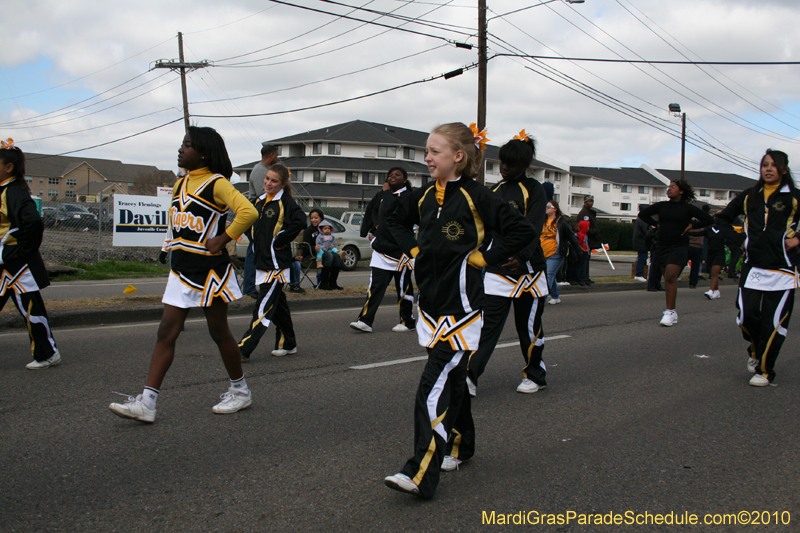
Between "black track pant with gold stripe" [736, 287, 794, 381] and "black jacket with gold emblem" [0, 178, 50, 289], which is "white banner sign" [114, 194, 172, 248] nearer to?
"black jacket with gold emblem" [0, 178, 50, 289]

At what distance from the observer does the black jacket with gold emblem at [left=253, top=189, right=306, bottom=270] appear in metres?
6.05

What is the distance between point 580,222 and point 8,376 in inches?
506

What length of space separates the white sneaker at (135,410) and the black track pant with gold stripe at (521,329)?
7.11 ft

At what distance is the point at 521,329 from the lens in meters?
5.23

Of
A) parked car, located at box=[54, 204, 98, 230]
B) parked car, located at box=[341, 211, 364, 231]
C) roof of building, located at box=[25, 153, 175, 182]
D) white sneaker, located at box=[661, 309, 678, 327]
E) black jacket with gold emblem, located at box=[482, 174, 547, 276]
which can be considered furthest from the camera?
roof of building, located at box=[25, 153, 175, 182]

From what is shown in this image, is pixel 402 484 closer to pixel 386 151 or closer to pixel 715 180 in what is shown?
pixel 386 151

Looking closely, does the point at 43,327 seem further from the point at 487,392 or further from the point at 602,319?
the point at 602,319

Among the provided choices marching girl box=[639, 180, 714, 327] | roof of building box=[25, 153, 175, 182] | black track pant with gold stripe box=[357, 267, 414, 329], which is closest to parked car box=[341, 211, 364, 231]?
black track pant with gold stripe box=[357, 267, 414, 329]

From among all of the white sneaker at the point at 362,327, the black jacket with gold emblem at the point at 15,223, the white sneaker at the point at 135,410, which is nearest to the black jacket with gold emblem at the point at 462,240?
the white sneaker at the point at 135,410

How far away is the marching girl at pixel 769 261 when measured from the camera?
5.41 m

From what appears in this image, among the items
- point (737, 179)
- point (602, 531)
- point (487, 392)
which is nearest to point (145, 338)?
point (487, 392)

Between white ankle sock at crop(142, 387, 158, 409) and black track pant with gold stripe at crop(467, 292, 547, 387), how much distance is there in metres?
2.13

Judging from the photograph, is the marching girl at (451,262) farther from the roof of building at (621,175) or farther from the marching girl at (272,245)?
the roof of building at (621,175)

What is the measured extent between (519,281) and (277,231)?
2.45m
